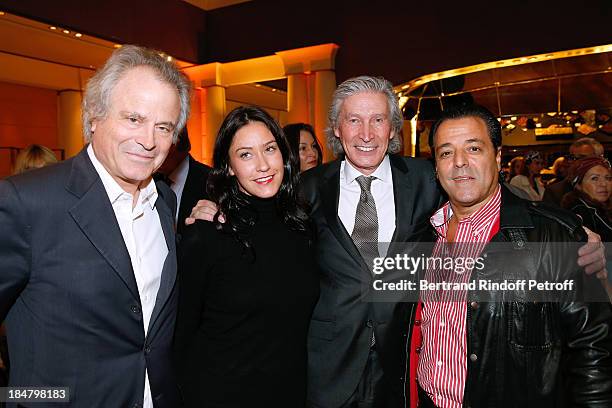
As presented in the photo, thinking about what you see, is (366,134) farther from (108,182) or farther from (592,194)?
(592,194)

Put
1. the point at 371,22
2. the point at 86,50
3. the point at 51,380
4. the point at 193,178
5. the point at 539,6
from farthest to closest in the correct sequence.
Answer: the point at 86,50
the point at 371,22
the point at 539,6
the point at 193,178
the point at 51,380

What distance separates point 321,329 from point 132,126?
4.14 feet

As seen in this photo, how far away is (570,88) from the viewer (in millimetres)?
6656

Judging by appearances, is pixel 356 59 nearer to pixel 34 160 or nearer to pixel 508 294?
pixel 34 160

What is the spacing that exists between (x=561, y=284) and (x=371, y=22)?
7.07 m

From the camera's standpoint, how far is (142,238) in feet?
5.78

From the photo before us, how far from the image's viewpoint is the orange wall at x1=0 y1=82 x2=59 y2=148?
35.9 feet

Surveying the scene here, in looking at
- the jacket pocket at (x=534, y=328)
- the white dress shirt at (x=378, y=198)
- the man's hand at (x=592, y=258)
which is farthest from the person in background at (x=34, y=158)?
the man's hand at (x=592, y=258)

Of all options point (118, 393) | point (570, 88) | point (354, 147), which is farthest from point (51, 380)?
point (570, 88)

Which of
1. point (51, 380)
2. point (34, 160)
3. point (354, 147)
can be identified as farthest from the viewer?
point (34, 160)

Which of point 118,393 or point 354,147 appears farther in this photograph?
point 354,147

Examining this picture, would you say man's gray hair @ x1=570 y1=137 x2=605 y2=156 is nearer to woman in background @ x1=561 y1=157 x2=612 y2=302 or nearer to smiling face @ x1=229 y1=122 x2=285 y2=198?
woman in background @ x1=561 y1=157 x2=612 y2=302

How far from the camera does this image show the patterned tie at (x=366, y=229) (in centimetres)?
228

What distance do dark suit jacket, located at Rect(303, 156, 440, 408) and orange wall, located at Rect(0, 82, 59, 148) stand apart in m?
11.2
